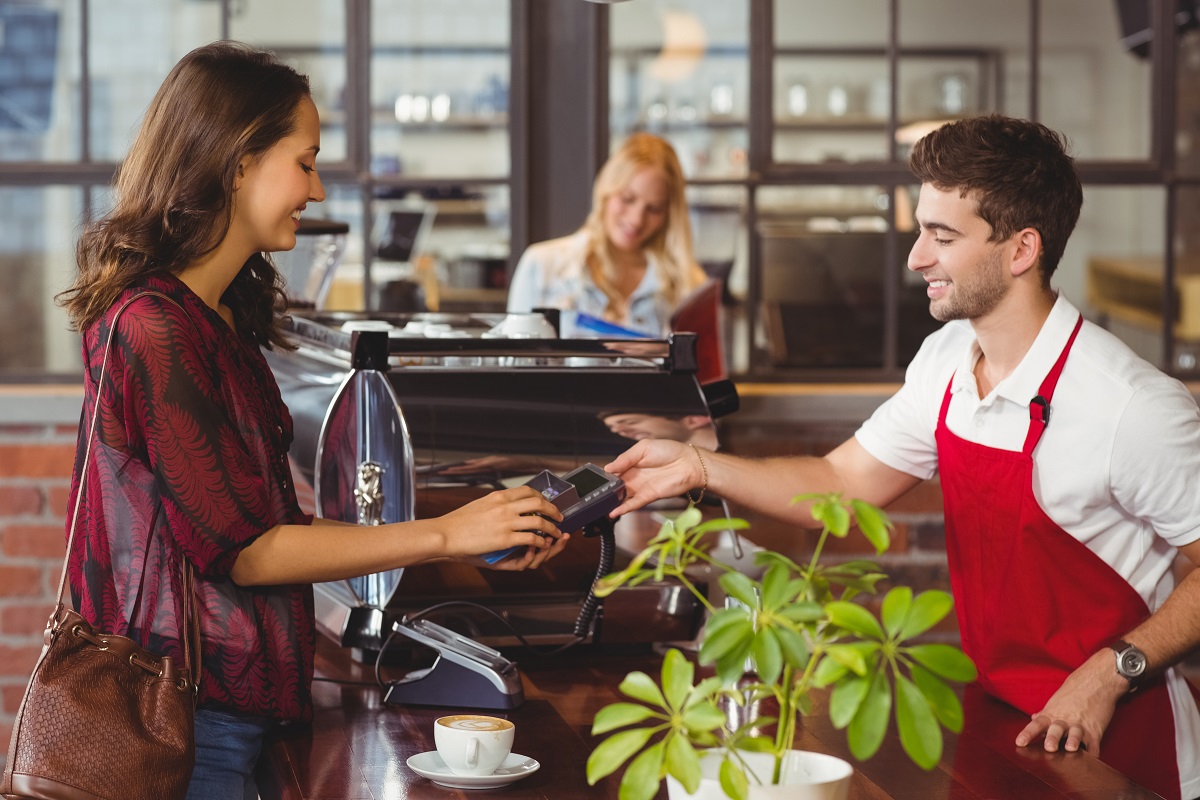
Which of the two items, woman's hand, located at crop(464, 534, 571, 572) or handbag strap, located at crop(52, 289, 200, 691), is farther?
woman's hand, located at crop(464, 534, 571, 572)

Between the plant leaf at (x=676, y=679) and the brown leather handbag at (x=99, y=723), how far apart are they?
55 centimetres

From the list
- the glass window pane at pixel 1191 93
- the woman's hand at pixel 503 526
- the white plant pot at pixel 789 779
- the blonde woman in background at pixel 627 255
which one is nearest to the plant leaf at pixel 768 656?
the white plant pot at pixel 789 779

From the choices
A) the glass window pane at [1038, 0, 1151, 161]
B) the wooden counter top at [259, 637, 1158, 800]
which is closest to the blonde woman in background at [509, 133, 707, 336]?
the wooden counter top at [259, 637, 1158, 800]

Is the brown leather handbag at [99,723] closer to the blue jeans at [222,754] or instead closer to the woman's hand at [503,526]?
the blue jeans at [222,754]

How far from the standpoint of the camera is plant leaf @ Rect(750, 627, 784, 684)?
0.83 m

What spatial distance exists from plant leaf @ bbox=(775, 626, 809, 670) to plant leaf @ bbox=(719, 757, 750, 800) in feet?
0.24

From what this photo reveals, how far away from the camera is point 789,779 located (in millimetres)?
977

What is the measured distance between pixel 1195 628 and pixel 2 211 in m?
3.33

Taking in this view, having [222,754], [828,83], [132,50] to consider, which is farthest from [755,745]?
[828,83]

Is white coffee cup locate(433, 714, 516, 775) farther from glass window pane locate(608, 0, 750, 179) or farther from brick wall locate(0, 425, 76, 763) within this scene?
glass window pane locate(608, 0, 750, 179)

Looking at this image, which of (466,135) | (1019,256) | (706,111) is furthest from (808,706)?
(706,111)

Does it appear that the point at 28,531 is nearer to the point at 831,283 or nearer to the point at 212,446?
the point at 212,446

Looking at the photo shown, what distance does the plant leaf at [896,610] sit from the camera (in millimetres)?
834

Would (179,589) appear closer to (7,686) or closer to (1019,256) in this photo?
(1019,256)
